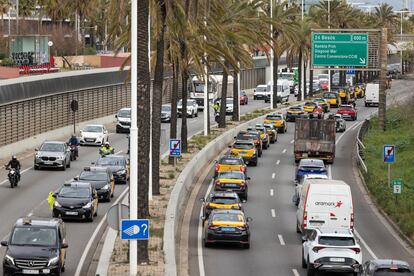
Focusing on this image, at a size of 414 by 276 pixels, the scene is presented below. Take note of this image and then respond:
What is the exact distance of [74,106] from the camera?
74.6 metres

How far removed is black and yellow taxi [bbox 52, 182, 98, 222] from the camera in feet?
133

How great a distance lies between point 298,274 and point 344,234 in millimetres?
2202

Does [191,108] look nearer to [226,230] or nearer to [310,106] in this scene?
[310,106]

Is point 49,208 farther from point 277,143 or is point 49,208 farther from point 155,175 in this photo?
point 277,143

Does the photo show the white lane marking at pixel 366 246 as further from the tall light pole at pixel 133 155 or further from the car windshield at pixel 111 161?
the car windshield at pixel 111 161

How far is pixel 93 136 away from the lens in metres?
70.1

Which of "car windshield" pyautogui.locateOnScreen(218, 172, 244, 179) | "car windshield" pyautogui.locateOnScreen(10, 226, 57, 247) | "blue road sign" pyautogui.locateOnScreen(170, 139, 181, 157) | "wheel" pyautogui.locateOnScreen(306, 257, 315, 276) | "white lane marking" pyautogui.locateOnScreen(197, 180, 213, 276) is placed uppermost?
"blue road sign" pyautogui.locateOnScreen(170, 139, 181, 157)

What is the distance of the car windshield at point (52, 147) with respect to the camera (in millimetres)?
56875

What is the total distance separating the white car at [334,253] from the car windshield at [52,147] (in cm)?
2706

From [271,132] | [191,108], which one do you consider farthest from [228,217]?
[191,108]

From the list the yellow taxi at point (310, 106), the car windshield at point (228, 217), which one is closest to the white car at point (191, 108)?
the yellow taxi at point (310, 106)

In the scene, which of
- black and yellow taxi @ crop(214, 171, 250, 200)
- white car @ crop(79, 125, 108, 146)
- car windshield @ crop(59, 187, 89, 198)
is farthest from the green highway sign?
car windshield @ crop(59, 187, 89, 198)

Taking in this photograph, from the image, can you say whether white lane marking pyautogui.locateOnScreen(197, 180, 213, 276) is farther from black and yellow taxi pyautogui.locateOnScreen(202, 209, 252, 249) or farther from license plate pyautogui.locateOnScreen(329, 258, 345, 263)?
license plate pyautogui.locateOnScreen(329, 258, 345, 263)

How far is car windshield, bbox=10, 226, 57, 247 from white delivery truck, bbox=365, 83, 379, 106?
89812mm
